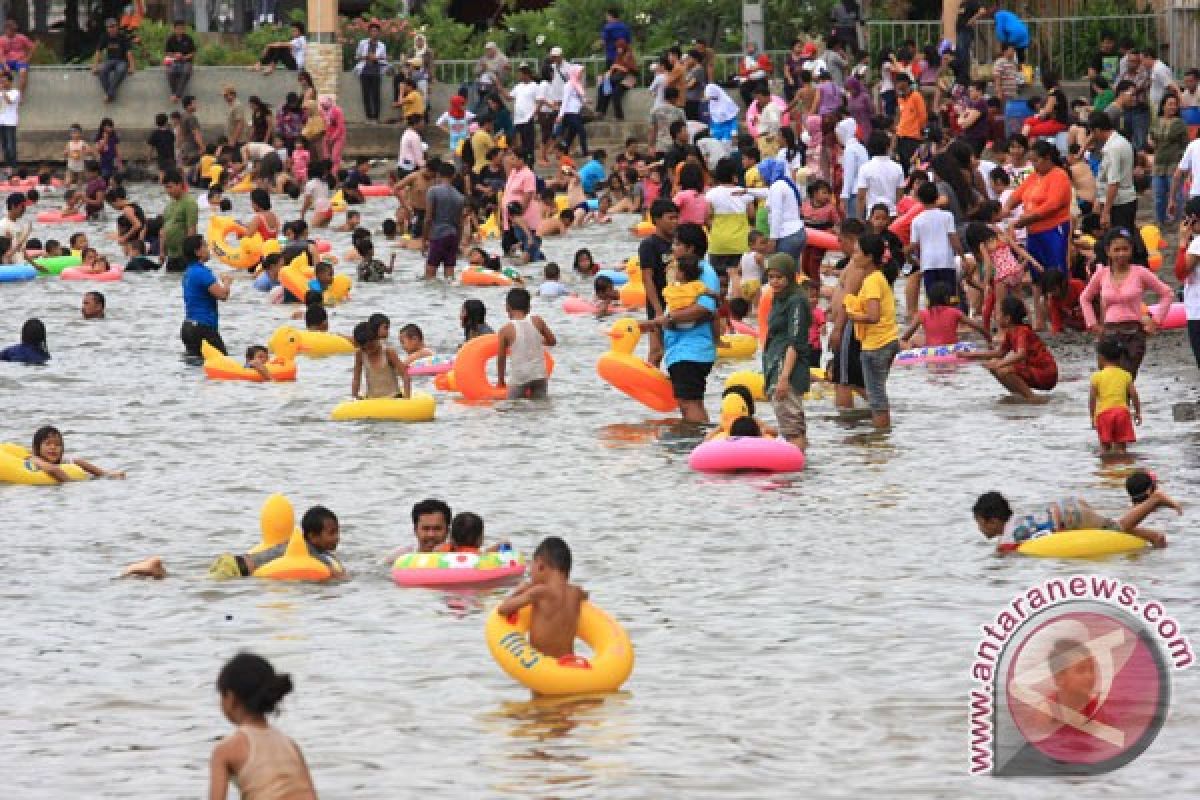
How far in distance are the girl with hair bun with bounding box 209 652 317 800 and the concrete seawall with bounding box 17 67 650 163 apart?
3467cm

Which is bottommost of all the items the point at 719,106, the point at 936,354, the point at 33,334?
the point at 936,354

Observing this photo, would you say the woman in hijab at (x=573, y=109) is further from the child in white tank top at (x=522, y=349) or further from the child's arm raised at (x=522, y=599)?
the child's arm raised at (x=522, y=599)

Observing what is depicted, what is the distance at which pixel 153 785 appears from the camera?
31.6ft

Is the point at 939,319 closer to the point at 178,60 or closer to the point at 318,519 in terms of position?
the point at 318,519

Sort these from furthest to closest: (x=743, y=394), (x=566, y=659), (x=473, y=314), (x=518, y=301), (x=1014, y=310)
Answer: (x=473, y=314) < (x=518, y=301) < (x=1014, y=310) < (x=743, y=394) < (x=566, y=659)

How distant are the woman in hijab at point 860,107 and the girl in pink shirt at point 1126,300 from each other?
570 inches

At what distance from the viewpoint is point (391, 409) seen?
18.4 metres

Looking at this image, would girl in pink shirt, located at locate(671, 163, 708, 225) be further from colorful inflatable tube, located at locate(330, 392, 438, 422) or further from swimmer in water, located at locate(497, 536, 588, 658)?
swimmer in water, located at locate(497, 536, 588, 658)

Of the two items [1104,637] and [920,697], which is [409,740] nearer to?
[920,697]

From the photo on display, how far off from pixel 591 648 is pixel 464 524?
6.01ft

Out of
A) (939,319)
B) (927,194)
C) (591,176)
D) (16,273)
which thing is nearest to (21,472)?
(939,319)

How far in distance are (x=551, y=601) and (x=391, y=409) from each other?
8.10 metres

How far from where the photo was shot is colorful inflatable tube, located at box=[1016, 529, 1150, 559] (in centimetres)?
1282

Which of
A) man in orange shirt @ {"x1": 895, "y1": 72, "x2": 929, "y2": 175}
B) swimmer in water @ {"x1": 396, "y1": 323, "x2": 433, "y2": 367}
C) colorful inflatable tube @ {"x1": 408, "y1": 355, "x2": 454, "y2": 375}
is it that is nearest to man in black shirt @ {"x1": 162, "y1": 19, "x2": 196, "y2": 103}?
man in orange shirt @ {"x1": 895, "y1": 72, "x2": 929, "y2": 175}
